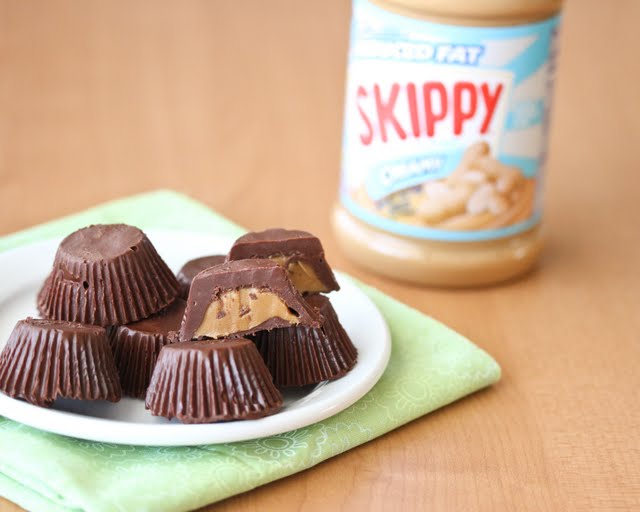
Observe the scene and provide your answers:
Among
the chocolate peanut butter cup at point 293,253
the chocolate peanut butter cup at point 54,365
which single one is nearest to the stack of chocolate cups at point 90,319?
the chocolate peanut butter cup at point 54,365

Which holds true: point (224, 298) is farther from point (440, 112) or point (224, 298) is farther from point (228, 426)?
point (440, 112)

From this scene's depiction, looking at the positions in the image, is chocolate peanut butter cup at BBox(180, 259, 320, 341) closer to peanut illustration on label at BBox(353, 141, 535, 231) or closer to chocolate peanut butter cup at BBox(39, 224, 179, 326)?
chocolate peanut butter cup at BBox(39, 224, 179, 326)

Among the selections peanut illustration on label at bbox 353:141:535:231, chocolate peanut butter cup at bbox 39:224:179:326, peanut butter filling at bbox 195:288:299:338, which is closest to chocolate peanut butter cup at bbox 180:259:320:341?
peanut butter filling at bbox 195:288:299:338

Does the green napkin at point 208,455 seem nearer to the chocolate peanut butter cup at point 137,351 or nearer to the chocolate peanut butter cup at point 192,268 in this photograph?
the chocolate peanut butter cup at point 137,351

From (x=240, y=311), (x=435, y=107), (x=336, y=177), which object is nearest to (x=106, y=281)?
(x=240, y=311)

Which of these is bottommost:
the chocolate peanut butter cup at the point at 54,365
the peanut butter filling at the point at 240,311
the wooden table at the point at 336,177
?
the wooden table at the point at 336,177

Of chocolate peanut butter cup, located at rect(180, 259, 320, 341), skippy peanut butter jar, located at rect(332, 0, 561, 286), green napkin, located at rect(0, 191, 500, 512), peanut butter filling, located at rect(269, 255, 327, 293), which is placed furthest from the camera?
skippy peanut butter jar, located at rect(332, 0, 561, 286)

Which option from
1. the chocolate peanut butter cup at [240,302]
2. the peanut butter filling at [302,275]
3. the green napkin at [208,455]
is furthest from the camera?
the peanut butter filling at [302,275]

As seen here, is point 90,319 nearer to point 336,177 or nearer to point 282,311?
point 282,311
